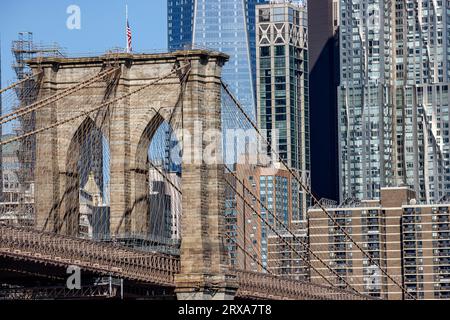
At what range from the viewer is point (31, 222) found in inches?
3994

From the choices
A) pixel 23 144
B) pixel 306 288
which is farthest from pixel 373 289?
pixel 23 144

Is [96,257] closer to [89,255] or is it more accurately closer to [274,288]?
[89,255]

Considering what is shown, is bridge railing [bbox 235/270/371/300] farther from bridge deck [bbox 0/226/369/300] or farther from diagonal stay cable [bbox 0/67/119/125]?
diagonal stay cable [bbox 0/67/119/125]

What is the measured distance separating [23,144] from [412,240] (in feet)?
360

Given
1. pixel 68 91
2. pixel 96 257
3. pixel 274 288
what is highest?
pixel 68 91

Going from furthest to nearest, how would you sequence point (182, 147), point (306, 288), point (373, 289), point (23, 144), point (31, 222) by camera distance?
point (373, 289)
point (306, 288)
point (31, 222)
point (23, 144)
point (182, 147)

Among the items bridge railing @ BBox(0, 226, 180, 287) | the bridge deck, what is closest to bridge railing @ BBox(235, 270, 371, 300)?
the bridge deck

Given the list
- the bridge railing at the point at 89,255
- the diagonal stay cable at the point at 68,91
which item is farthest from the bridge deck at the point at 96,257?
the diagonal stay cable at the point at 68,91

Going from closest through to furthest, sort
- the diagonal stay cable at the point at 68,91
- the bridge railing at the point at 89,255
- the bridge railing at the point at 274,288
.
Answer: the bridge railing at the point at 89,255 < the diagonal stay cable at the point at 68,91 < the bridge railing at the point at 274,288

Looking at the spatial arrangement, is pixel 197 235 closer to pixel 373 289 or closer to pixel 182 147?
pixel 182 147

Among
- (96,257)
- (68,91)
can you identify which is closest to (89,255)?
(96,257)

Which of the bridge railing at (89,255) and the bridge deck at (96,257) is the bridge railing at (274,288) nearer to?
the bridge deck at (96,257)

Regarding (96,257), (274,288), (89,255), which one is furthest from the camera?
(274,288)

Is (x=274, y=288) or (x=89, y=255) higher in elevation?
(x=89, y=255)
